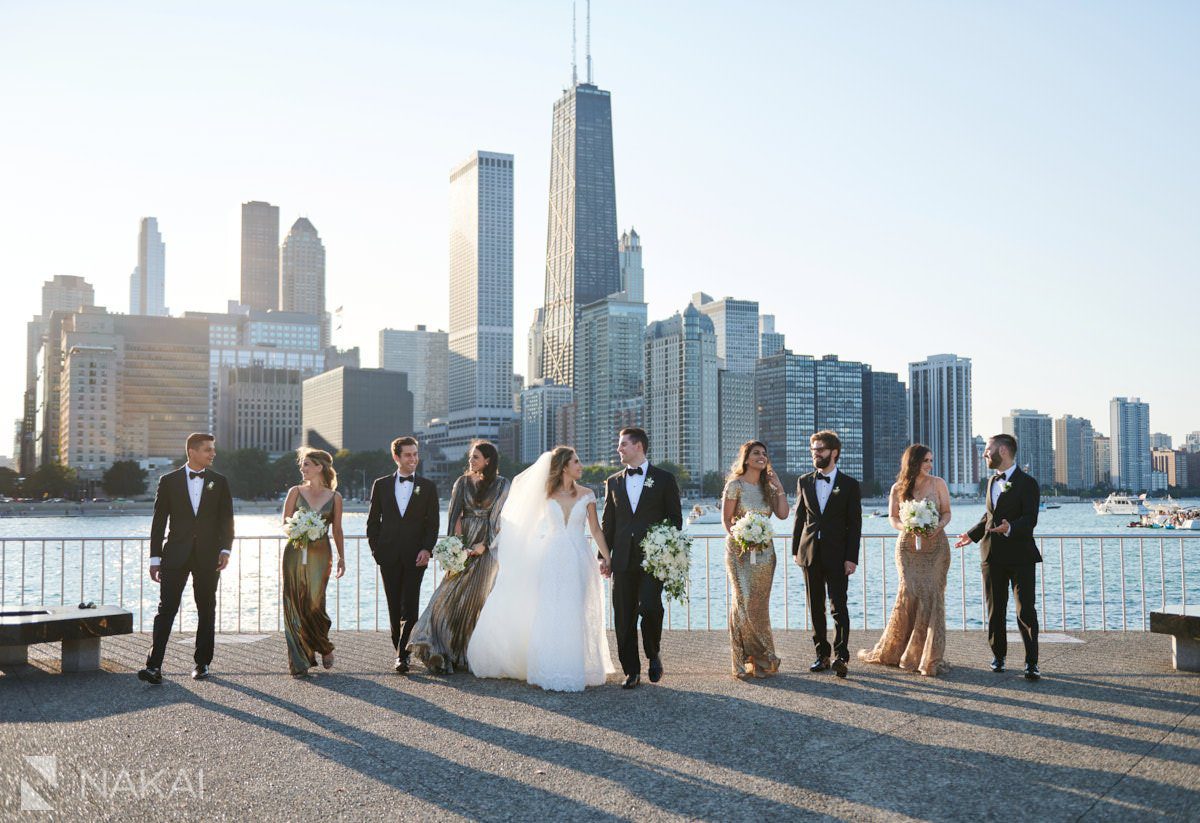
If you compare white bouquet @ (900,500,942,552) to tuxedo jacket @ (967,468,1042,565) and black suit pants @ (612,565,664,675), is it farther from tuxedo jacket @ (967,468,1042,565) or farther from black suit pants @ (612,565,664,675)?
black suit pants @ (612,565,664,675)

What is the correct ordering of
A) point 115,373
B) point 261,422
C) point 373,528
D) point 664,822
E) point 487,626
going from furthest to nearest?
1. point 261,422
2. point 115,373
3. point 373,528
4. point 487,626
5. point 664,822

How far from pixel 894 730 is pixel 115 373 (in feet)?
554

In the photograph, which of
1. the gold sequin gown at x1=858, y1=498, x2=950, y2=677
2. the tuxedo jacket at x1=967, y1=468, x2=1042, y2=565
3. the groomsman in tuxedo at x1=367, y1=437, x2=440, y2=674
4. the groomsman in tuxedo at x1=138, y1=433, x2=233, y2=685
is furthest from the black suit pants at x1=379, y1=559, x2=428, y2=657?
the tuxedo jacket at x1=967, y1=468, x2=1042, y2=565

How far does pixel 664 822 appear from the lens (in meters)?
4.86

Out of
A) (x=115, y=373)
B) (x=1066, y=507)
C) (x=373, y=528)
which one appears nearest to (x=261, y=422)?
(x=115, y=373)

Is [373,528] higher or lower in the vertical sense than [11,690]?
higher

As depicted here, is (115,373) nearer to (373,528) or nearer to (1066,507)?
(1066,507)

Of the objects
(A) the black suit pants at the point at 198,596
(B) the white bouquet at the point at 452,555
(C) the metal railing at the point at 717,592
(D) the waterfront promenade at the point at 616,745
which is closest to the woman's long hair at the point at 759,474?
(D) the waterfront promenade at the point at 616,745

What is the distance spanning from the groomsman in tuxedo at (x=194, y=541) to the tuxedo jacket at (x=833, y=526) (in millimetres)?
4925

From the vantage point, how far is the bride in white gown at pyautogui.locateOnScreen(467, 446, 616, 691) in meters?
8.16

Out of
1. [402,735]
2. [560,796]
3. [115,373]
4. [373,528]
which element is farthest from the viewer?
[115,373]

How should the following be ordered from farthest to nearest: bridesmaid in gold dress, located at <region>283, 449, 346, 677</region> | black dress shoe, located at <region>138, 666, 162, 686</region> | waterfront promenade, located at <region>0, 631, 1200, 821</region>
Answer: bridesmaid in gold dress, located at <region>283, 449, 346, 677</region> < black dress shoe, located at <region>138, 666, 162, 686</region> < waterfront promenade, located at <region>0, 631, 1200, 821</region>

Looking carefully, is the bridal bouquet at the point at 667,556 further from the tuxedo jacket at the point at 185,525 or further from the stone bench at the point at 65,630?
the stone bench at the point at 65,630

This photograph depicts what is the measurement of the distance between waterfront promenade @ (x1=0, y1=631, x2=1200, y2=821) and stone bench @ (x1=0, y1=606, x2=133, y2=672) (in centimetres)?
18
